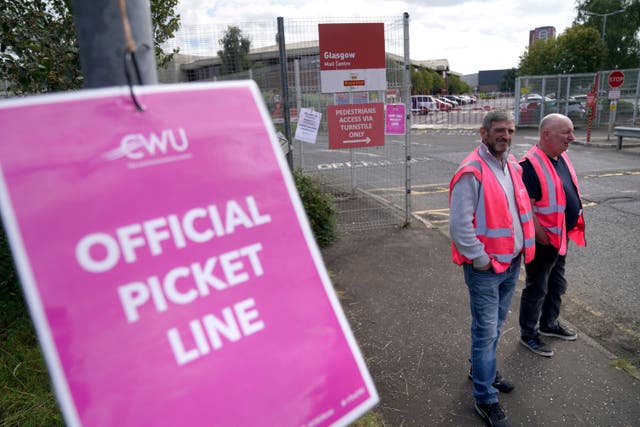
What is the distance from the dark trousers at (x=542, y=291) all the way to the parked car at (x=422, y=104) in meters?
31.5

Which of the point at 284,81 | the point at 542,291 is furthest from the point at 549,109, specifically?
the point at 542,291

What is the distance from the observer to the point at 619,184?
31.7 ft

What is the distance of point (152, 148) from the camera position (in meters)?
1.07

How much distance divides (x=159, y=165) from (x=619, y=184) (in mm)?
10689

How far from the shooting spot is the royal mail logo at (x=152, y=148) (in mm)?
1035

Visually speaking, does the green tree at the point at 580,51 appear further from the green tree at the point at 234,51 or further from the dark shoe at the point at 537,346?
the dark shoe at the point at 537,346

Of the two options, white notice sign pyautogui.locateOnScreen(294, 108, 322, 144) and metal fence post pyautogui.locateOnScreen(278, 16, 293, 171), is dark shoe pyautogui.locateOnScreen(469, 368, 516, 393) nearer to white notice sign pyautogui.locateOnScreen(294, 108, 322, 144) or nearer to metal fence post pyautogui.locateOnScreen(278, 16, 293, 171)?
metal fence post pyautogui.locateOnScreen(278, 16, 293, 171)

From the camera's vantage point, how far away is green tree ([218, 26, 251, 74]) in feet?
18.2

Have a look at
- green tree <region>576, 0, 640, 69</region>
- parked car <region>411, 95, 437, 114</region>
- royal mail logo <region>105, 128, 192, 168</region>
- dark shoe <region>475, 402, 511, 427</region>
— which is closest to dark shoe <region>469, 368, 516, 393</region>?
dark shoe <region>475, 402, 511, 427</region>

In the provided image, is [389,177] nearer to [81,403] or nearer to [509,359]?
[509,359]

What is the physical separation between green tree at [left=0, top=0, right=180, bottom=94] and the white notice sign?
9.17 ft

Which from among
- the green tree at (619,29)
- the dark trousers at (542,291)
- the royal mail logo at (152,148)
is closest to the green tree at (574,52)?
the green tree at (619,29)

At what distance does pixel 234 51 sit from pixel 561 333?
4564 millimetres

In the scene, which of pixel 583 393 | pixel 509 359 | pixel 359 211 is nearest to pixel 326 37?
pixel 359 211
